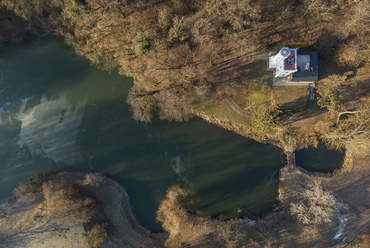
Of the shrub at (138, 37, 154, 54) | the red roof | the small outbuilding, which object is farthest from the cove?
the red roof

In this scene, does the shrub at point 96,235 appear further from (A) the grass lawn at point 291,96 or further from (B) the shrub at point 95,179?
(A) the grass lawn at point 291,96

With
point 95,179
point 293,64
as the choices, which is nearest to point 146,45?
point 293,64

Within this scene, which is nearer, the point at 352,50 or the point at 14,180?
the point at 352,50

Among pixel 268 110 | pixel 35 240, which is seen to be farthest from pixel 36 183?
pixel 268 110

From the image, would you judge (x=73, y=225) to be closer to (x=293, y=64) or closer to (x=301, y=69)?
(x=293, y=64)

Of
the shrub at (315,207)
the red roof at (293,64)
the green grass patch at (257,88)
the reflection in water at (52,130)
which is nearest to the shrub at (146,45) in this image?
the reflection in water at (52,130)

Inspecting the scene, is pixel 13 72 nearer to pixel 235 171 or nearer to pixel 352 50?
pixel 235 171

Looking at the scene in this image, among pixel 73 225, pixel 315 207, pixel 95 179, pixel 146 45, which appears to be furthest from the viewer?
pixel 95 179
